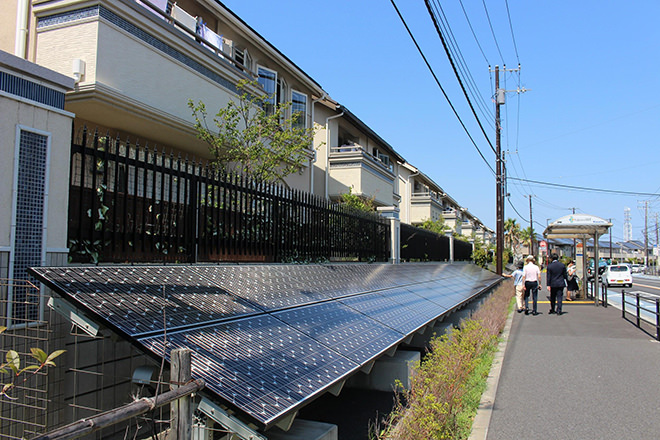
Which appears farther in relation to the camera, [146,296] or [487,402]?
[487,402]

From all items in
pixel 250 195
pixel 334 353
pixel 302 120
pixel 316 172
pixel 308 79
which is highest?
pixel 308 79

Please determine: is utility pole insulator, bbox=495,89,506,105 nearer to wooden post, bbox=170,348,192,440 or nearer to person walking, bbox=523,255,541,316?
person walking, bbox=523,255,541,316

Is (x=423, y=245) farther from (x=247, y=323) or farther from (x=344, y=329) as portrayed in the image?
(x=247, y=323)

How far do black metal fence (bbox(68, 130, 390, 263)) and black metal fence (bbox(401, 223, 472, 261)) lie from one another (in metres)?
7.25

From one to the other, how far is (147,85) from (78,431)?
8532 millimetres

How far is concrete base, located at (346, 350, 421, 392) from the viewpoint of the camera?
251 inches

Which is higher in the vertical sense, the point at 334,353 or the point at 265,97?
the point at 265,97

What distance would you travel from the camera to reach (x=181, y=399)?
260cm

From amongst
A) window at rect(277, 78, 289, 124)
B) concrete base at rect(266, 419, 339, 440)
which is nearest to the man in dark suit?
window at rect(277, 78, 289, 124)

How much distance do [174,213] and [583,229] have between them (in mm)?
17410

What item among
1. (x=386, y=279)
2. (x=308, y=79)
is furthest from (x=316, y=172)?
(x=386, y=279)

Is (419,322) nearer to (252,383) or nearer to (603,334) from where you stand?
(252,383)

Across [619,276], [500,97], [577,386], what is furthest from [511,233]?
[577,386]

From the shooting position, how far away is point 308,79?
17.6 metres
